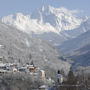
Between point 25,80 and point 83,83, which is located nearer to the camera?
point 83,83

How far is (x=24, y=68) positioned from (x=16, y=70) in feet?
26.7

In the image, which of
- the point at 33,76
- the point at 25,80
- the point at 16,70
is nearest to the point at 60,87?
the point at 25,80

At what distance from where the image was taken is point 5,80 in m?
148

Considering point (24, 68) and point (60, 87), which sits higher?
point (24, 68)

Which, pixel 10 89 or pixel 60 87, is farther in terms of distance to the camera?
pixel 10 89

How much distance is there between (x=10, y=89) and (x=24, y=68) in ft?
131

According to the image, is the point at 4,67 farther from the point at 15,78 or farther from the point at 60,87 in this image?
the point at 60,87

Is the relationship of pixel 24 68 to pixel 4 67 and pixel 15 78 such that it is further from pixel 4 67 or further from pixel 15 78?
pixel 15 78

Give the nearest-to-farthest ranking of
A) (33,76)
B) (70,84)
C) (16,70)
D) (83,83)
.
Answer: (70,84), (83,83), (33,76), (16,70)

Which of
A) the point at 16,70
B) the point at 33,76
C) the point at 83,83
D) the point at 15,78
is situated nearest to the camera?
the point at 83,83

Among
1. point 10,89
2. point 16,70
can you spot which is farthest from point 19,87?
point 16,70

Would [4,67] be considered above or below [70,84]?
above

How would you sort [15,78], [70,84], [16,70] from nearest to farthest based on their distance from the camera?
[70,84] → [15,78] → [16,70]

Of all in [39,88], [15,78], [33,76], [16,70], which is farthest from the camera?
[16,70]
